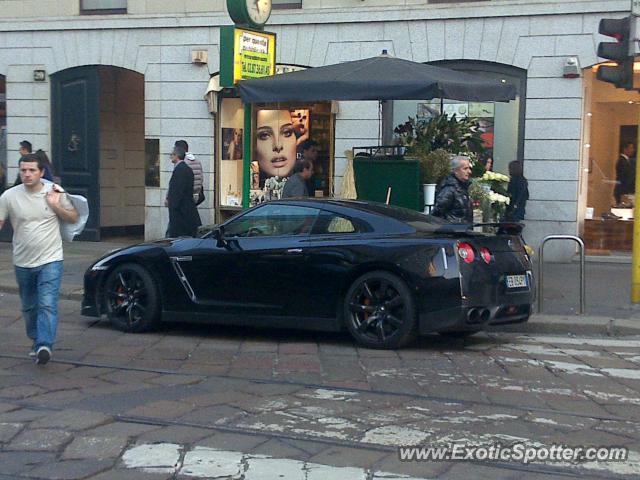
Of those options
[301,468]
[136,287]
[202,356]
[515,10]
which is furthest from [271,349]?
[515,10]

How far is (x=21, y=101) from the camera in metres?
19.3

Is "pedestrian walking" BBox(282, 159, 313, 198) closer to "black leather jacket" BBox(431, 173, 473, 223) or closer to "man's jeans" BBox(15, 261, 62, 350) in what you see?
"black leather jacket" BBox(431, 173, 473, 223)

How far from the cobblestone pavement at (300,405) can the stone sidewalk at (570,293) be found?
614 mm

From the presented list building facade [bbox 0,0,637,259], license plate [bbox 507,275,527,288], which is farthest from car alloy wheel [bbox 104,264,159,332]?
building facade [bbox 0,0,637,259]

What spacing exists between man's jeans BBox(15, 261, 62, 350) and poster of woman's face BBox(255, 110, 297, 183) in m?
9.71

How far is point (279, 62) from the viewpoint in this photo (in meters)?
17.4

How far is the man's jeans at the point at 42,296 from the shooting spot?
8.22 meters

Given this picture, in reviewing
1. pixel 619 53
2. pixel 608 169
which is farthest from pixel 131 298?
pixel 608 169

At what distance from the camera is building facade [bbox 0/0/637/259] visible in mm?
15672

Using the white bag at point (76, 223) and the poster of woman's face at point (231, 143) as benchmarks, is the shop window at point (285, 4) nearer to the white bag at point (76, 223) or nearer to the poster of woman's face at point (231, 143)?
the poster of woman's face at point (231, 143)

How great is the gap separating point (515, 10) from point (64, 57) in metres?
8.32

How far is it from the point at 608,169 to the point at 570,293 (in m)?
4.60

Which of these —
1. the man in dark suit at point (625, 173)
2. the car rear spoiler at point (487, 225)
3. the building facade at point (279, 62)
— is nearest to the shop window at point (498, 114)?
the building facade at point (279, 62)

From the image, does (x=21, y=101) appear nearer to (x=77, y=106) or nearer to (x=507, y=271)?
(x=77, y=106)
